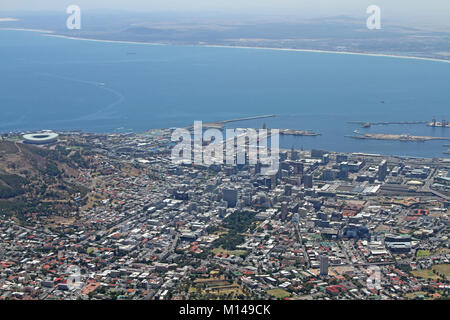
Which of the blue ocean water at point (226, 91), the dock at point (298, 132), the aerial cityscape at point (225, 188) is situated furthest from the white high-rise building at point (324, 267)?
the dock at point (298, 132)
